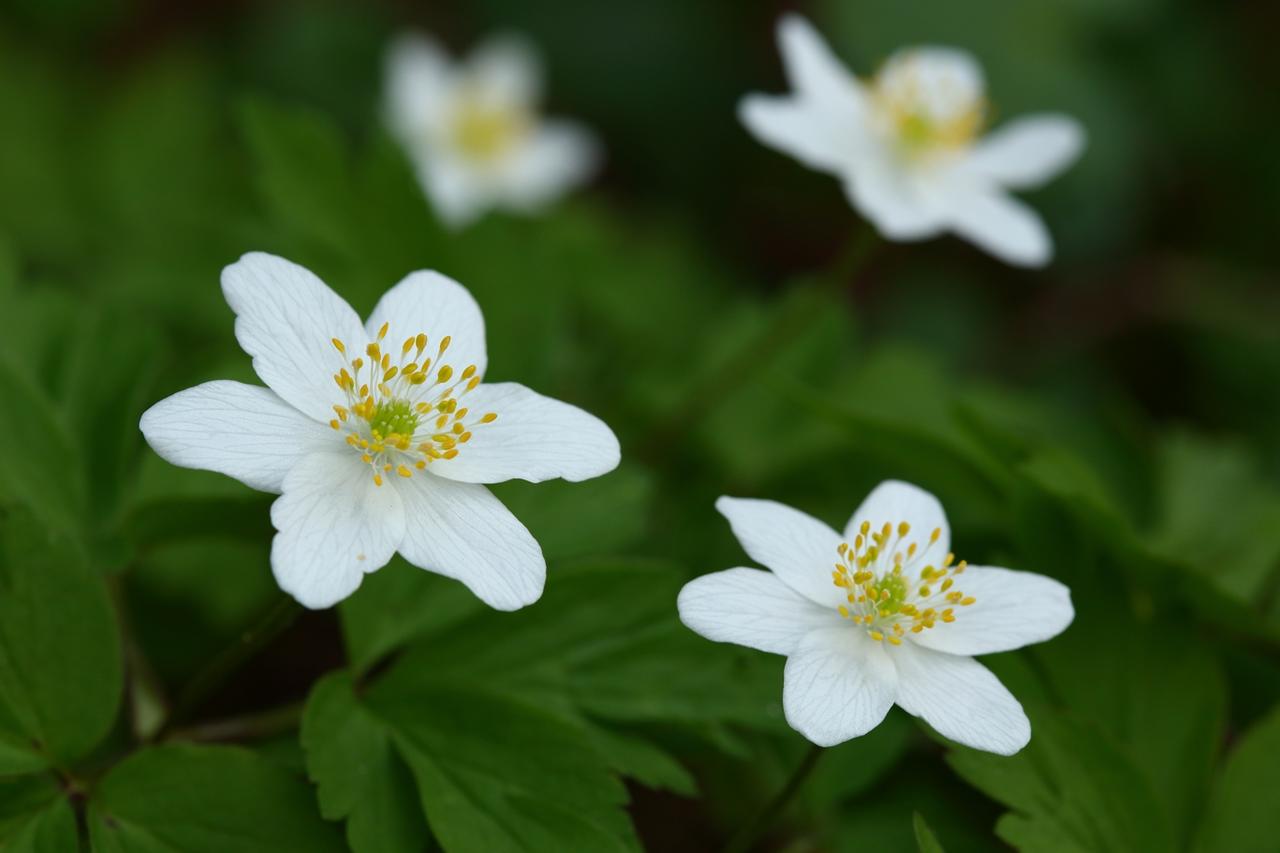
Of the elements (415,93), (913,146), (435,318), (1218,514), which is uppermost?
(913,146)

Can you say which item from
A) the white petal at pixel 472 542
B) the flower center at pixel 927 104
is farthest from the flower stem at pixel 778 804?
the flower center at pixel 927 104

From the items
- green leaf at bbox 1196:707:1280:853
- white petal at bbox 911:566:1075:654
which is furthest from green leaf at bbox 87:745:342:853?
green leaf at bbox 1196:707:1280:853

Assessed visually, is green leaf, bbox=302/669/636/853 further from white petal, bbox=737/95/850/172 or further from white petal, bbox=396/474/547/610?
white petal, bbox=737/95/850/172

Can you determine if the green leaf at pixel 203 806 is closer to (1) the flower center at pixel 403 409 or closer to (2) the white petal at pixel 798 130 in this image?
(1) the flower center at pixel 403 409

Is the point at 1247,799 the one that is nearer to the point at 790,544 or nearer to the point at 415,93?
the point at 790,544

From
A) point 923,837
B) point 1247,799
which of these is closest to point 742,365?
point 1247,799
